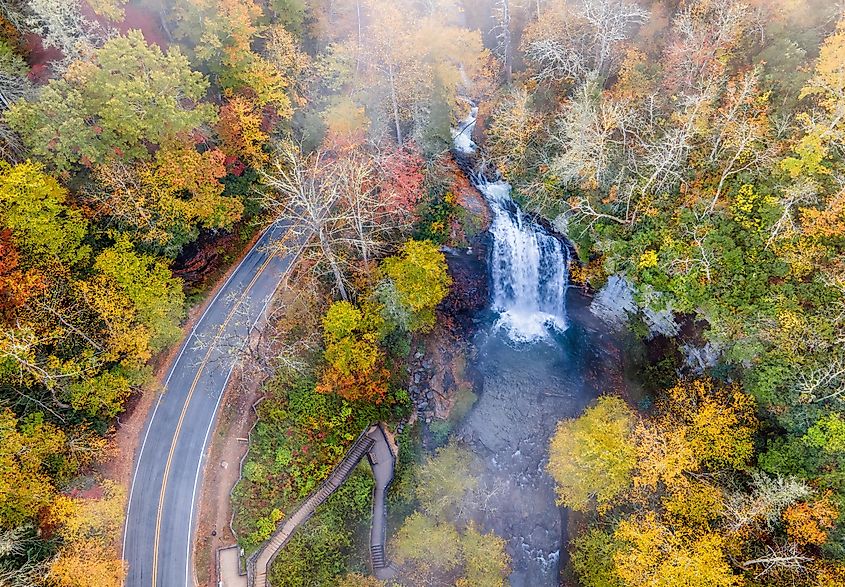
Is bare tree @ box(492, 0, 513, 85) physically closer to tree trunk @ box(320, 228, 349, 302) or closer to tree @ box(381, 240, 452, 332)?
tree @ box(381, 240, 452, 332)

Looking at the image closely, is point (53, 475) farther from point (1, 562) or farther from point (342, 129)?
point (342, 129)

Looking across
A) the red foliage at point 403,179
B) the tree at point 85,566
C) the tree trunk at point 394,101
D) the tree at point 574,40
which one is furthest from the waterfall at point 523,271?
the tree at point 85,566

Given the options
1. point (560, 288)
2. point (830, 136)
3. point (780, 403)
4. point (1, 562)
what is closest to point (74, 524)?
point (1, 562)

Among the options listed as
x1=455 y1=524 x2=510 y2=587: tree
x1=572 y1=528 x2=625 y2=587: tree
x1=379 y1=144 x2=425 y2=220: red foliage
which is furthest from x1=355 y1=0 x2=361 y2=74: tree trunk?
x1=572 y1=528 x2=625 y2=587: tree

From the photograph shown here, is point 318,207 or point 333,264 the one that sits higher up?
point 318,207

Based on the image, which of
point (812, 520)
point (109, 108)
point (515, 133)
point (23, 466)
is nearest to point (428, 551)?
point (812, 520)

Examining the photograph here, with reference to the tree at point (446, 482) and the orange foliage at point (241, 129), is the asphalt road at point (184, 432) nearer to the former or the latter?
the orange foliage at point (241, 129)

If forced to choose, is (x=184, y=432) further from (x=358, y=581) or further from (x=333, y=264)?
(x=333, y=264)
